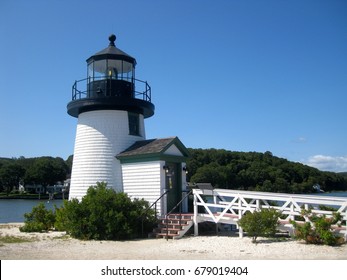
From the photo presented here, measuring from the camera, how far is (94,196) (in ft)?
44.5

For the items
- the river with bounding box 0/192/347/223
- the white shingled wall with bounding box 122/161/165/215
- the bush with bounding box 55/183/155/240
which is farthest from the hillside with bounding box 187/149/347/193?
the bush with bounding box 55/183/155/240

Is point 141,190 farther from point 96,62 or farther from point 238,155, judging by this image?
point 238,155

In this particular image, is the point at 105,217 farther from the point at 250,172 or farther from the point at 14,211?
the point at 250,172

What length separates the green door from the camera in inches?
594

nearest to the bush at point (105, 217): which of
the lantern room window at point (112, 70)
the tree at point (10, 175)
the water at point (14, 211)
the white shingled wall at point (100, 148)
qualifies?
the white shingled wall at point (100, 148)

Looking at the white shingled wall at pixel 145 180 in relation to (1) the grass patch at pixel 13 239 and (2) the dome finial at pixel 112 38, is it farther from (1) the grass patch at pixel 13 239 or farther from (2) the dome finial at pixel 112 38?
(2) the dome finial at pixel 112 38

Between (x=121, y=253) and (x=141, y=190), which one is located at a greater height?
(x=141, y=190)

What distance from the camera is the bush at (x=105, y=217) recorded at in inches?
513

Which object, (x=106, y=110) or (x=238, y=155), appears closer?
(x=106, y=110)

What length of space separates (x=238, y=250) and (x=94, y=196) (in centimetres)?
580

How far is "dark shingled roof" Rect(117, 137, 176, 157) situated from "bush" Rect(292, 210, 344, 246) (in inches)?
238

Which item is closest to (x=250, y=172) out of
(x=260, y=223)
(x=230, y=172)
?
(x=230, y=172)

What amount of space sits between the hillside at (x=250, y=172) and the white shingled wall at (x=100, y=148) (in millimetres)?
64517
